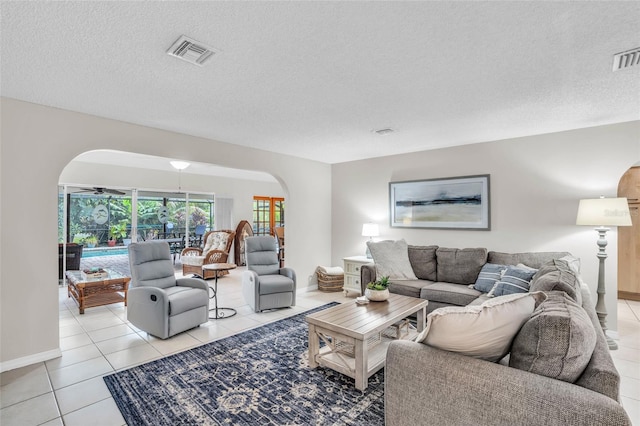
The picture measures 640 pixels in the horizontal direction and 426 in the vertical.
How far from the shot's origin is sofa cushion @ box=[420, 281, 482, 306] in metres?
3.57

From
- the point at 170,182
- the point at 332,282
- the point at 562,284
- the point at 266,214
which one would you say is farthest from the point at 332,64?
the point at 266,214

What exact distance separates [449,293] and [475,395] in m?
2.58

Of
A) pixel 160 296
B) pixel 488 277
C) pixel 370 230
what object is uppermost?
pixel 370 230

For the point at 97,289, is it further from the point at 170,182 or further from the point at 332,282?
the point at 332,282

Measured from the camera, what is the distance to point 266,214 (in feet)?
30.8

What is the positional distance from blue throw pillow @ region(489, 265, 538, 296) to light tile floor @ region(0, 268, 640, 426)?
0.99m

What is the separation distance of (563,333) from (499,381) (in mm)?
321

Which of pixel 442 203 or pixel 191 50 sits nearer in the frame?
pixel 191 50

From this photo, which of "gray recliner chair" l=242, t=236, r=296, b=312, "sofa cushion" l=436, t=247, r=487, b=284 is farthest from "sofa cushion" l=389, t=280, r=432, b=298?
"gray recliner chair" l=242, t=236, r=296, b=312

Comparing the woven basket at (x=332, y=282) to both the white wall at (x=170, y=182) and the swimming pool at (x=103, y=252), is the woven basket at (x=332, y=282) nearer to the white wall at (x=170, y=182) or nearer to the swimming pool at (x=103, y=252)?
the white wall at (x=170, y=182)

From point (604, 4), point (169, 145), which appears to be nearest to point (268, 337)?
point (169, 145)

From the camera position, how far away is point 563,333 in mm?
1214

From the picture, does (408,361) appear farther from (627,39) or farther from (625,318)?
(625,318)

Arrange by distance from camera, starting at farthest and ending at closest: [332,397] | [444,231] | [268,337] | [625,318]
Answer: [444,231] → [625,318] → [268,337] → [332,397]
